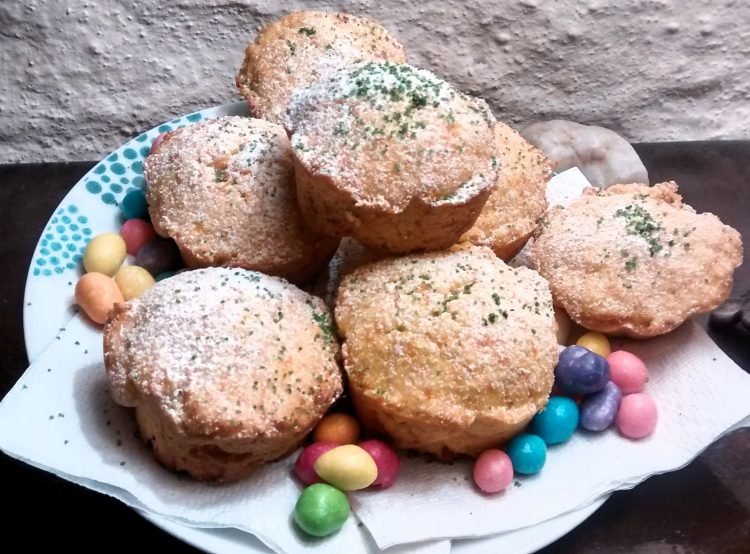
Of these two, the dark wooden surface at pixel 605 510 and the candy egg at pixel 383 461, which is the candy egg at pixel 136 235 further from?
the candy egg at pixel 383 461

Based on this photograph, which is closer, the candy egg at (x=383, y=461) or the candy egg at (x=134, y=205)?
the candy egg at (x=383, y=461)

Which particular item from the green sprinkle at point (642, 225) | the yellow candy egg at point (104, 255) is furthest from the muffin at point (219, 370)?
the green sprinkle at point (642, 225)

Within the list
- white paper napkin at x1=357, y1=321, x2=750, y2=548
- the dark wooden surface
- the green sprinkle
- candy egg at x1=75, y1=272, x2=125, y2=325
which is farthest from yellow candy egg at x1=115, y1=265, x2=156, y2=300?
the green sprinkle

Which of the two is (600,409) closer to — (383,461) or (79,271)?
(383,461)

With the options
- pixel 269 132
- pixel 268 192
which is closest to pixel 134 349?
pixel 268 192

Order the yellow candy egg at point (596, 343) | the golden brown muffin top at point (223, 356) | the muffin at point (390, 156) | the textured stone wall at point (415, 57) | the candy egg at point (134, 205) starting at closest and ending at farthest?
the golden brown muffin top at point (223, 356), the muffin at point (390, 156), the yellow candy egg at point (596, 343), the candy egg at point (134, 205), the textured stone wall at point (415, 57)

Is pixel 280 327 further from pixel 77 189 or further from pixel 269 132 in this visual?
pixel 77 189

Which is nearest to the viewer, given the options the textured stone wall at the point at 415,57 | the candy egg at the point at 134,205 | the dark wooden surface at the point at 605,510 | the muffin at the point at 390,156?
the muffin at the point at 390,156
